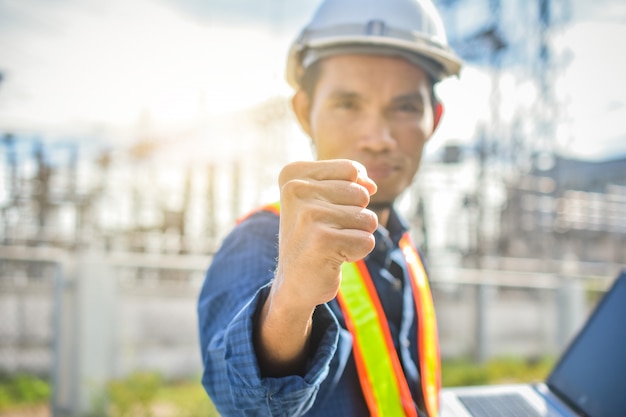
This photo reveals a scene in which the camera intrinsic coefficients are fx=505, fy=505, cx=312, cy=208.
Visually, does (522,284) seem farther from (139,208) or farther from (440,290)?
(139,208)

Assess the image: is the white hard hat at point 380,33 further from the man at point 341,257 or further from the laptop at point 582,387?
the laptop at point 582,387

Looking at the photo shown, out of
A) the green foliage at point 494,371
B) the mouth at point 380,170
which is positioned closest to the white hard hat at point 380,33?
the mouth at point 380,170

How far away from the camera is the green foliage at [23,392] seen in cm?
557

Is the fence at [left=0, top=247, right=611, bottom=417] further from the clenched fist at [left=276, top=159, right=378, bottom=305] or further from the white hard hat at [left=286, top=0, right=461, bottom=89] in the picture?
the clenched fist at [left=276, top=159, right=378, bottom=305]

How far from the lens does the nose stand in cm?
138

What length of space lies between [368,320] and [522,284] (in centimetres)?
730

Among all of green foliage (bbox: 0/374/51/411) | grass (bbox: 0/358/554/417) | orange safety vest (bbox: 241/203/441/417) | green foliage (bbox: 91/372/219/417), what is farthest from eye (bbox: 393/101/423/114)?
green foliage (bbox: 0/374/51/411)

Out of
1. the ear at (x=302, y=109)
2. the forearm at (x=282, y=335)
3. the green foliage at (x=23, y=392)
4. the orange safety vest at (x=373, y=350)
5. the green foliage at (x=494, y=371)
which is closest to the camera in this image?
the forearm at (x=282, y=335)

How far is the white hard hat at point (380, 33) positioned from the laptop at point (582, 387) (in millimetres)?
888

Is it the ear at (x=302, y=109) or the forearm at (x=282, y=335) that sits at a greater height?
the ear at (x=302, y=109)

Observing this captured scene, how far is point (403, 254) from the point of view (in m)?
1.75

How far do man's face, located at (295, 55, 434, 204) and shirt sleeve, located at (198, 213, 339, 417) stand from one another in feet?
1.02

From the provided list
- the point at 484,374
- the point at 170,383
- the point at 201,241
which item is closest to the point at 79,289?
the point at 170,383

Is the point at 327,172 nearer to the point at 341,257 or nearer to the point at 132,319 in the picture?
the point at 341,257
